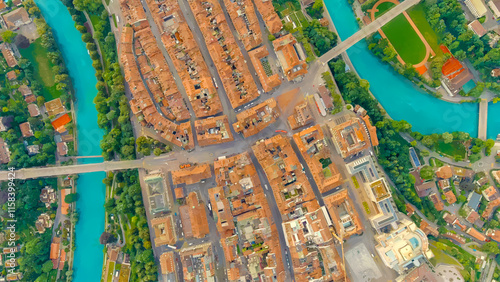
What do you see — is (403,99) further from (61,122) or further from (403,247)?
(61,122)

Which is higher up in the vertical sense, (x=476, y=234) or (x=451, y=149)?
(x=451, y=149)

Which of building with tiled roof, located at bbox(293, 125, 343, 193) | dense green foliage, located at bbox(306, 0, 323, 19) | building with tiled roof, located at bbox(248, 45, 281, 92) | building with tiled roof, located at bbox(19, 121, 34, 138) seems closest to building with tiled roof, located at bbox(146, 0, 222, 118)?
building with tiled roof, located at bbox(248, 45, 281, 92)

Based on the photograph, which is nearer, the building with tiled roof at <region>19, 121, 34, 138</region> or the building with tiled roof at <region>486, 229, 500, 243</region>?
the building with tiled roof at <region>486, 229, 500, 243</region>

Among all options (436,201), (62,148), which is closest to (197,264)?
(62,148)

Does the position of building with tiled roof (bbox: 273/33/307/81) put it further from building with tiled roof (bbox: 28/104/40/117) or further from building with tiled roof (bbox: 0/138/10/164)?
building with tiled roof (bbox: 0/138/10/164)

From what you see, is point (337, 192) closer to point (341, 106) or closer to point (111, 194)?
point (341, 106)

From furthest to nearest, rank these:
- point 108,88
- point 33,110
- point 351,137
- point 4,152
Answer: point 108,88 → point 33,110 → point 4,152 → point 351,137

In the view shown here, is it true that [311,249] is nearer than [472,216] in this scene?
Yes
